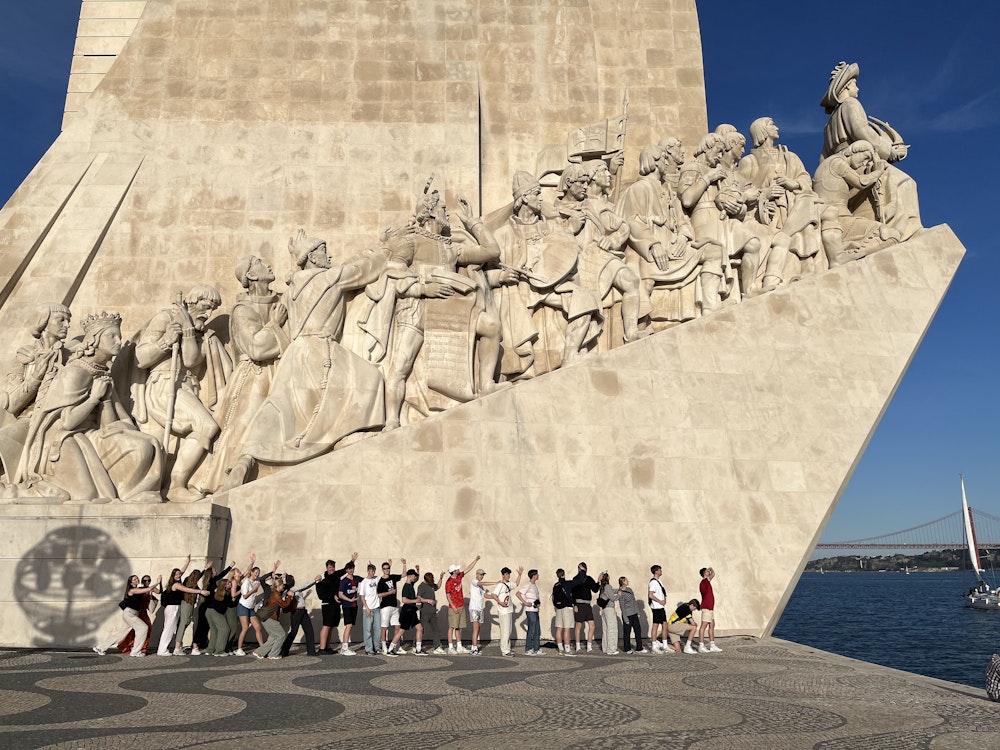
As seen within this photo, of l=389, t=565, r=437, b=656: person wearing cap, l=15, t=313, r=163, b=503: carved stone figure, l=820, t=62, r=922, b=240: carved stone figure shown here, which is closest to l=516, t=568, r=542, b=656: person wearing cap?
l=389, t=565, r=437, b=656: person wearing cap

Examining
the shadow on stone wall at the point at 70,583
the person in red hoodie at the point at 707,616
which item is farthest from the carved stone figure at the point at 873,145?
the shadow on stone wall at the point at 70,583

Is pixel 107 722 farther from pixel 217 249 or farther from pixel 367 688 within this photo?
pixel 217 249

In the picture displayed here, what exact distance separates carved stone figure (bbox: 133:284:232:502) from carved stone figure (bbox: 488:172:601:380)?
3.28 m

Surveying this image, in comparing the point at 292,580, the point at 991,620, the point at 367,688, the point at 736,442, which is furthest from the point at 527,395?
the point at 991,620

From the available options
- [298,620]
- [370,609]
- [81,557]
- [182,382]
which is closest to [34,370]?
[182,382]

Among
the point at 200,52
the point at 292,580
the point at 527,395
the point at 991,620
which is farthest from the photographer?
the point at 991,620

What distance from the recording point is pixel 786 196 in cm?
1229

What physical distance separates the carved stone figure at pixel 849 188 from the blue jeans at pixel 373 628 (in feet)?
25.5

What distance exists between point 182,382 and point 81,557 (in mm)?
2480

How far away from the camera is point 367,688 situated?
515 centimetres

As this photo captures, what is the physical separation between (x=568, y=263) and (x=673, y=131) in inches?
184

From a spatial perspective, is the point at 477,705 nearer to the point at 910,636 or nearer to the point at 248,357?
the point at 248,357

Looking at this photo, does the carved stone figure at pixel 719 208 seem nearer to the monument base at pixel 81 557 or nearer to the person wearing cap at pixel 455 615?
the person wearing cap at pixel 455 615

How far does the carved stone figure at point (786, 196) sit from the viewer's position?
11852 mm
